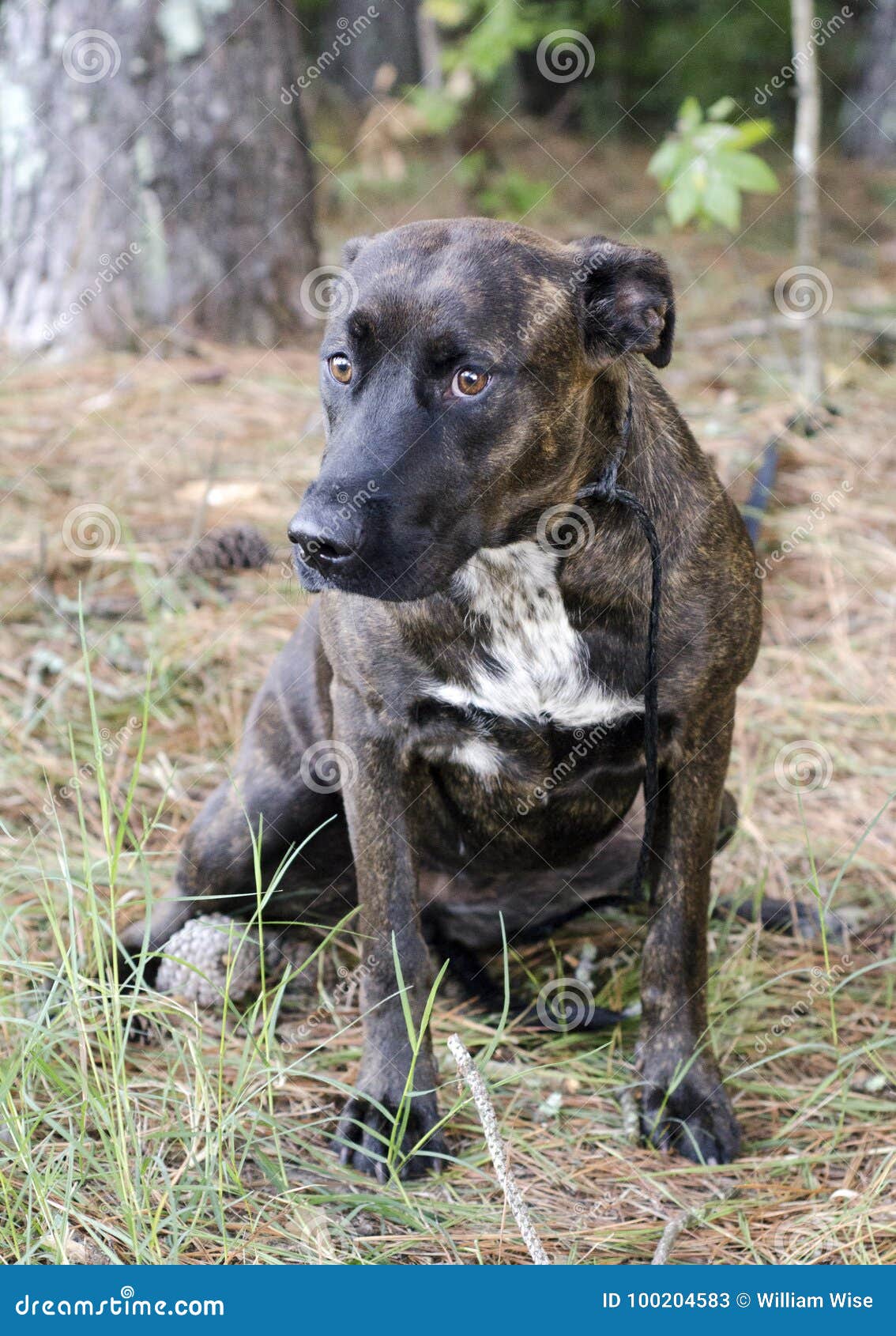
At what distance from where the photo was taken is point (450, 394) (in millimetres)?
2451

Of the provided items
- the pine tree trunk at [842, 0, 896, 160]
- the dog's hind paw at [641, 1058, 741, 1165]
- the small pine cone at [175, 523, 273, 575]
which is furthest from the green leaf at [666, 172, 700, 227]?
the pine tree trunk at [842, 0, 896, 160]

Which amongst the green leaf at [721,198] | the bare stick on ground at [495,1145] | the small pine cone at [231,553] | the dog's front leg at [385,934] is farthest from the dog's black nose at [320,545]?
the green leaf at [721,198]

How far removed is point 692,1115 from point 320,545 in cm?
148

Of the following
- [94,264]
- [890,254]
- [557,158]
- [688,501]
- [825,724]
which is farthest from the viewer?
[557,158]

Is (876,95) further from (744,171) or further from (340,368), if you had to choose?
(340,368)

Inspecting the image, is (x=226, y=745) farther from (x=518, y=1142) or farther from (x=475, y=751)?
(x=518, y=1142)

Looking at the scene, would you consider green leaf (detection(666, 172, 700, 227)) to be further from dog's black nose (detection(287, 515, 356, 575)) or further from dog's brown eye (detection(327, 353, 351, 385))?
dog's black nose (detection(287, 515, 356, 575))

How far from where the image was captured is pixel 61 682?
12.8 feet

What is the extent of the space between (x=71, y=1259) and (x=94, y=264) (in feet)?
15.5

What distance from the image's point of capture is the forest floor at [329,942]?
241cm

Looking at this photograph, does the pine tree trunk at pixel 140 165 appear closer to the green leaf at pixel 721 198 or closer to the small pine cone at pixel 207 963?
the green leaf at pixel 721 198

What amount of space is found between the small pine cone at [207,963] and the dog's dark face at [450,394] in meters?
1.15

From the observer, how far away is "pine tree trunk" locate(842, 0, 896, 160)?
11172 mm

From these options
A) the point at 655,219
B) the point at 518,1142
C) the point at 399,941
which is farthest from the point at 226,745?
the point at 655,219
